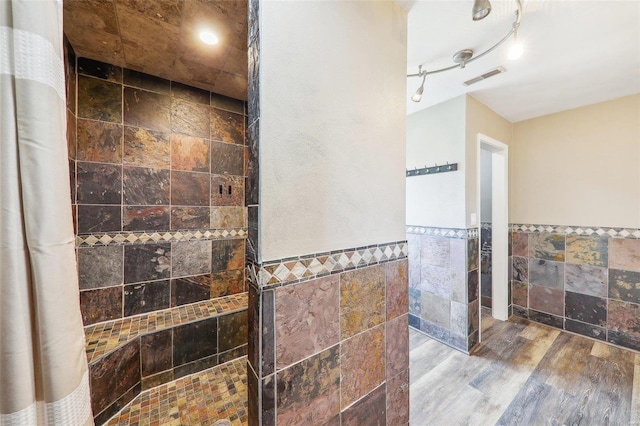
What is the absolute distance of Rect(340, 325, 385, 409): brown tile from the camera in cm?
101

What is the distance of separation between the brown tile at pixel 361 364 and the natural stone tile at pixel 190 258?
166 cm

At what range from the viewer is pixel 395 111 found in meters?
1.25

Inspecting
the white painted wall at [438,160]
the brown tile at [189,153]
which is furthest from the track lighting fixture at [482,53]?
the brown tile at [189,153]

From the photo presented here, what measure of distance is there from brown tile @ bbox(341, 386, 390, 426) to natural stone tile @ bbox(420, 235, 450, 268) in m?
1.57

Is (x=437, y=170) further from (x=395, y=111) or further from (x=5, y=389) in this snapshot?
(x=5, y=389)

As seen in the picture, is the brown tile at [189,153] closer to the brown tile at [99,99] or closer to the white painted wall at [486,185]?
the brown tile at [99,99]

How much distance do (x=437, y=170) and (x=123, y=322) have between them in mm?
2987

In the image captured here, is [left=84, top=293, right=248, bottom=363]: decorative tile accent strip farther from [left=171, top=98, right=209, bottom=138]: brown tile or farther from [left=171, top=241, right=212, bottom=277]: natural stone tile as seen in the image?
[left=171, top=98, right=209, bottom=138]: brown tile

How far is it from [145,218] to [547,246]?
408cm

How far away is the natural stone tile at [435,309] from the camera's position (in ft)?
7.67

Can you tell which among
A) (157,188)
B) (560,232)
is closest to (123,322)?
(157,188)

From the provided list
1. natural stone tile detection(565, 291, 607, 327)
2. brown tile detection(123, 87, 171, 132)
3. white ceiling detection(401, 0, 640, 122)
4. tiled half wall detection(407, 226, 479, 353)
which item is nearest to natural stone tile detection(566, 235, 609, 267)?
natural stone tile detection(565, 291, 607, 327)

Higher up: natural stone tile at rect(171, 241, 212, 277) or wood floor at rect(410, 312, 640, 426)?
natural stone tile at rect(171, 241, 212, 277)

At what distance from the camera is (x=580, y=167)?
2.53 m
